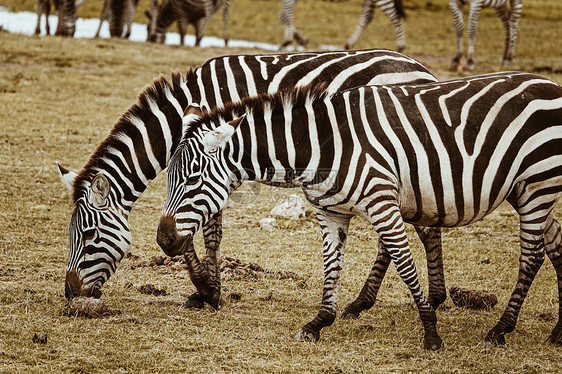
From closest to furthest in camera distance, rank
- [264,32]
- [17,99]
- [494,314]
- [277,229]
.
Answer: [494,314]
[277,229]
[17,99]
[264,32]

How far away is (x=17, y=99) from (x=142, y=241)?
326 inches

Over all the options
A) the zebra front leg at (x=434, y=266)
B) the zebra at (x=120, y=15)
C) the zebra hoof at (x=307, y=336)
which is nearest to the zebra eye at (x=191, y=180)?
the zebra hoof at (x=307, y=336)

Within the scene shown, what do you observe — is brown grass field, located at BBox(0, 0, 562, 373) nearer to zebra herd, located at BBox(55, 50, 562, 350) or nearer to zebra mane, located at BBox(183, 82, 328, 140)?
zebra herd, located at BBox(55, 50, 562, 350)

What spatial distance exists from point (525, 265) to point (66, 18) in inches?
818

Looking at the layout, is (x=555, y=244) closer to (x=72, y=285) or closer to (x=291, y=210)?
(x=72, y=285)

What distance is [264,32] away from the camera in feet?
94.7

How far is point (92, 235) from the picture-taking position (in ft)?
21.0

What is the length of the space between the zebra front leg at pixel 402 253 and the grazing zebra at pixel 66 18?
20.2m

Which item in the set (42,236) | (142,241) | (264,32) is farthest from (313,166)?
(264,32)

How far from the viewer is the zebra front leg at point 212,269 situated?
6.88 metres

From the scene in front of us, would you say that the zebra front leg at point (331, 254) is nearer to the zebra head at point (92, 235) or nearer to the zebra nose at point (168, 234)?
the zebra nose at point (168, 234)

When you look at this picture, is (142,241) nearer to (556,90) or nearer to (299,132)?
(299,132)

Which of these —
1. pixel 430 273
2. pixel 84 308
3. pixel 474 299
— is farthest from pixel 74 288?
pixel 474 299

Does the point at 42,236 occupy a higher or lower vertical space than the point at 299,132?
lower
